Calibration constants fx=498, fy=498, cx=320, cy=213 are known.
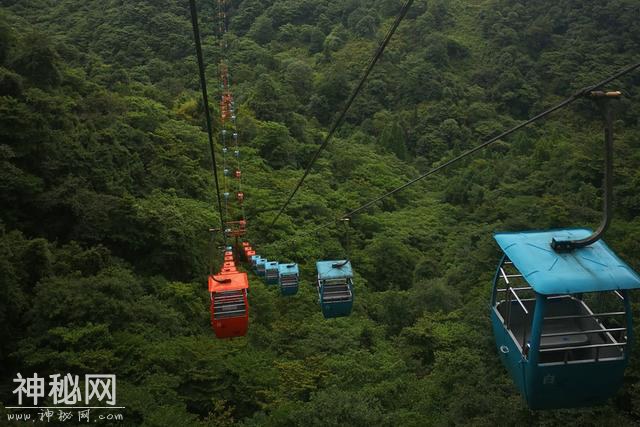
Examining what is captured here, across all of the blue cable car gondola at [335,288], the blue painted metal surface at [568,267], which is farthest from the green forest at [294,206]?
the blue painted metal surface at [568,267]

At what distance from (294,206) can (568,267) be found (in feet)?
47.3

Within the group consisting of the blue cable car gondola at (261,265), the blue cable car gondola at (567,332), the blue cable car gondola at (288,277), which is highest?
the blue cable car gondola at (261,265)

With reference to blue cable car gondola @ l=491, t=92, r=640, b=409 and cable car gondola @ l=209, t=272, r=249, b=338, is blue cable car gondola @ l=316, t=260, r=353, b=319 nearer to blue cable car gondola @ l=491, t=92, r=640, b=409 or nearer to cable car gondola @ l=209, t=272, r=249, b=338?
cable car gondola @ l=209, t=272, r=249, b=338

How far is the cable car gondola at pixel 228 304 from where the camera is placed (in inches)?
272

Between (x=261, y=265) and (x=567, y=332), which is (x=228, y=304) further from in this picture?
(x=567, y=332)

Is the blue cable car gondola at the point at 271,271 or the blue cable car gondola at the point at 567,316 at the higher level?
the blue cable car gondola at the point at 271,271

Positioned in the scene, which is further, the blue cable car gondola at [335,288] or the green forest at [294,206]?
the blue cable car gondola at [335,288]

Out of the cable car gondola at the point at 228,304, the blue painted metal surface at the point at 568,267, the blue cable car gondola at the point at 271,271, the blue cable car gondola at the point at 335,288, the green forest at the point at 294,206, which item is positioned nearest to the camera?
the blue painted metal surface at the point at 568,267

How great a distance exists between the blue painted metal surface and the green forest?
3.93 meters

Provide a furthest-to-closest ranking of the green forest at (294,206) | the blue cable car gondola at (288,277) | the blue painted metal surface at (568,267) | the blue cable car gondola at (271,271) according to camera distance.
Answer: the blue cable car gondola at (271,271), the blue cable car gondola at (288,277), the green forest at (294,206), the blue painted metal surface at (568,267)

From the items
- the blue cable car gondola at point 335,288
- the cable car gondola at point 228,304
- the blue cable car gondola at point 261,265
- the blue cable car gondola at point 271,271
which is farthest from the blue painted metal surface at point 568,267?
the blue cable car gondola at point 261,265

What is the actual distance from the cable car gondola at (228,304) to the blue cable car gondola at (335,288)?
1.86 m

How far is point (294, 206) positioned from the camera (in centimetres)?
1764

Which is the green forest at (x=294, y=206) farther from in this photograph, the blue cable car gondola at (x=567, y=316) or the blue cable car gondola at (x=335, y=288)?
the blue cable car gondola at (x=567, y=316)
